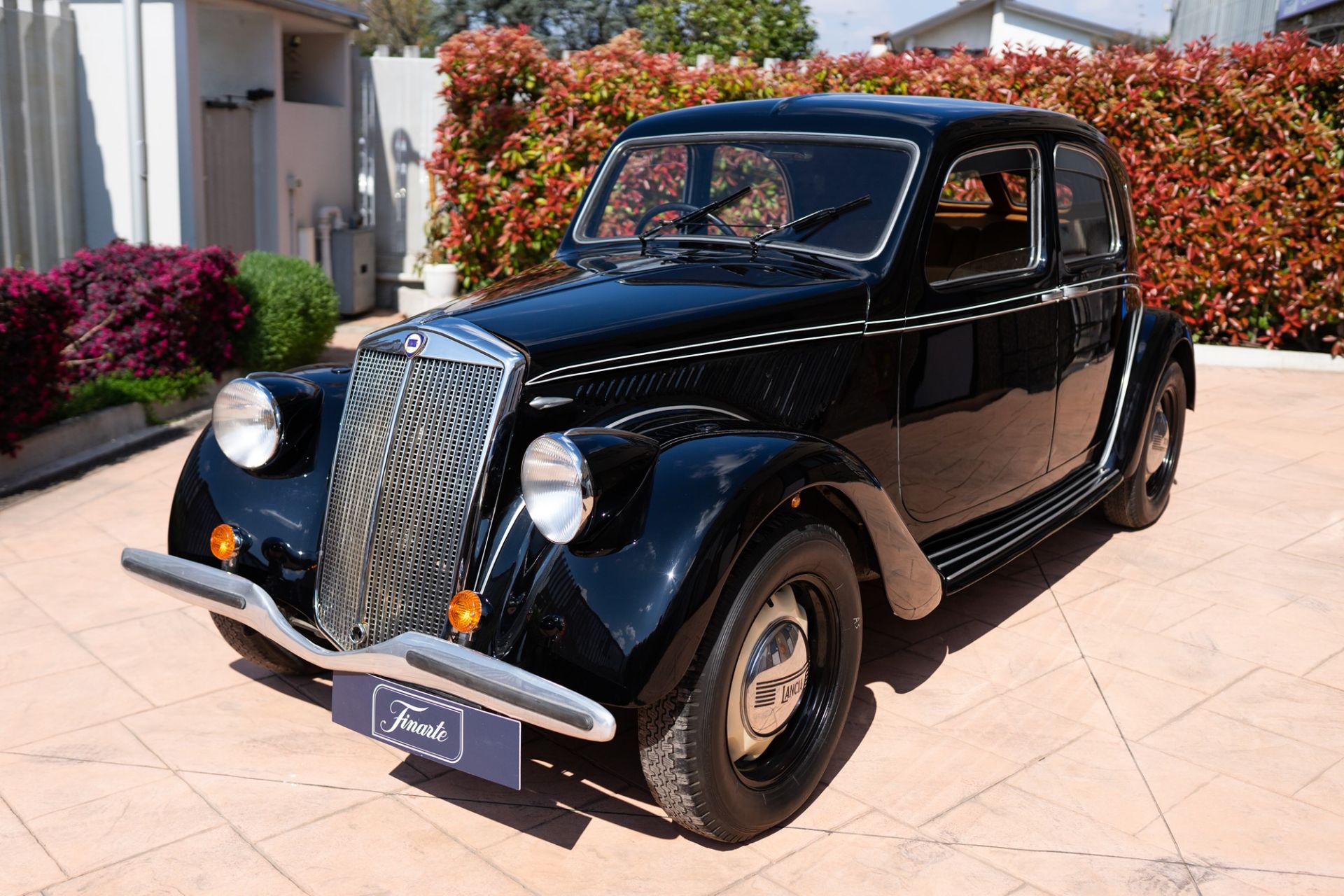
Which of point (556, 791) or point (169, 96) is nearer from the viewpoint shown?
point (556, 791)

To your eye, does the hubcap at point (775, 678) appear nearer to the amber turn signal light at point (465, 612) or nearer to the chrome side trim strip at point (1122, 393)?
the amber turn signal light at point (465, 612)

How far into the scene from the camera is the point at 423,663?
99.3 inches

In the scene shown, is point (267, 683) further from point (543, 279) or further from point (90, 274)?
point (90, 274)

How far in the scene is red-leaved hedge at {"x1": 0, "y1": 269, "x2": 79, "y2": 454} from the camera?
5367mm

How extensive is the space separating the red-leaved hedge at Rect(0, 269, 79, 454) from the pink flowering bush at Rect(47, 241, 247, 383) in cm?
65

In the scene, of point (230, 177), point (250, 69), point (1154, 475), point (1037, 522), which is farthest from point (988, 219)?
point (250, 69)

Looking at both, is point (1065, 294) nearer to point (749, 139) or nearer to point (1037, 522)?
point (1037, 522)

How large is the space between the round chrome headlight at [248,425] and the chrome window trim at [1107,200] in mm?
2883

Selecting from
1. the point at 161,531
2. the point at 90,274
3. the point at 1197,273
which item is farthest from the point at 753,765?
the point at 1197,273

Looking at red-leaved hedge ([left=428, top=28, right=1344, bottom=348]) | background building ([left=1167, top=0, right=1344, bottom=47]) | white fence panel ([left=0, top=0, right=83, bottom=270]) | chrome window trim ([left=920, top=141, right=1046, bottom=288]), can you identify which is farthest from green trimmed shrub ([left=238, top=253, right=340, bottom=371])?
background building ([left=1167, top=0, right=1344, bottom=47])

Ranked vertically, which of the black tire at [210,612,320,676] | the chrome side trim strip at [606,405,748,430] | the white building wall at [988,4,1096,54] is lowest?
the black tire at [210,612,320,676]

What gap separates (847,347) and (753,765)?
4.07 ft

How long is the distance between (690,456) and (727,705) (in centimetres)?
59

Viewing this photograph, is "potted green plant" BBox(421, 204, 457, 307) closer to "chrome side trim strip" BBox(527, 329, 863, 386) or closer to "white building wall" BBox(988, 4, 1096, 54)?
"chrome side trim strip" BBox(527, 329, 863, 386)
